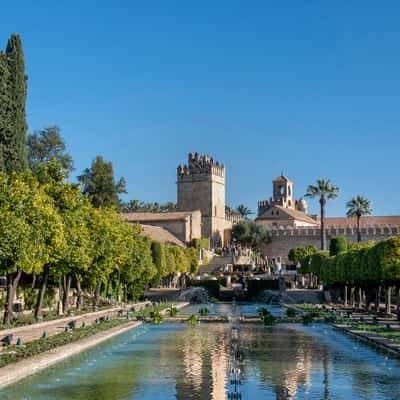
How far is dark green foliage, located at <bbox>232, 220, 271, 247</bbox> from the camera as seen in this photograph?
9275cm

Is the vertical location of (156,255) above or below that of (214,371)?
above

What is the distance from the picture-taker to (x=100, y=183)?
6328 centimetres

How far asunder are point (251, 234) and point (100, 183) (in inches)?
1336

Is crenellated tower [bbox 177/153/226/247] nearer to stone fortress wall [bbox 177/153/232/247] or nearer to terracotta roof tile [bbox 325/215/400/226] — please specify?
stone fortress wall [bbox 177/153/232/247]

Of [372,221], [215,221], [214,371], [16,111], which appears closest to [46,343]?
[214,371]

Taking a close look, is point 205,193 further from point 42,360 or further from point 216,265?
point 42,360

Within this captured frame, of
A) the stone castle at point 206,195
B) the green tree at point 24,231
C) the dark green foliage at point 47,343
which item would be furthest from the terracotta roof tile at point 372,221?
the dark green foliage at point 47,343

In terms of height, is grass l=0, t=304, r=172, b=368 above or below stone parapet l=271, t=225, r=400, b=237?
below

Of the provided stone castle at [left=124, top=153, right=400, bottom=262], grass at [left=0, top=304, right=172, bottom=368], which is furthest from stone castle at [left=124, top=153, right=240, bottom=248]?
grass at [left=0, top=304, right=172, bottom=368]

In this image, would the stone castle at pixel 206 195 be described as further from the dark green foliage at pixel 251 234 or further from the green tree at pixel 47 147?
the green tree at pixel 47 147

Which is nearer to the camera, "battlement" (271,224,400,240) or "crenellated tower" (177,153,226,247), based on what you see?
"battlement" (271,224,400,240)

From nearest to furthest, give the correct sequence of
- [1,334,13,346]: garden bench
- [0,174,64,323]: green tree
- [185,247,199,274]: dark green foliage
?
[1,334,13,346]: garden bench, [0,174,64,323]: green tree, [185,247,199,274]: dark green foliage

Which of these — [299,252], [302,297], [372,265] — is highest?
[299,252]

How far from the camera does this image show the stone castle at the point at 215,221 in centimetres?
8462
